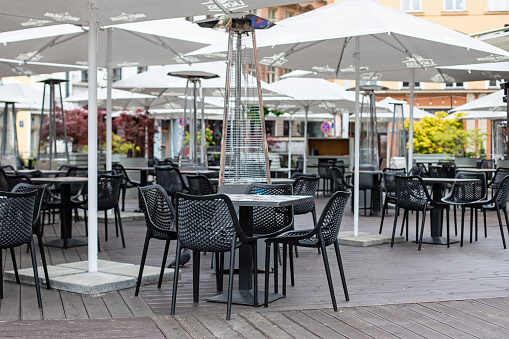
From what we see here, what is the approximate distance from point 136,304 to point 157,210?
884mm

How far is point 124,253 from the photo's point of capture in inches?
339

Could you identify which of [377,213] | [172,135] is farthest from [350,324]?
[172,135]

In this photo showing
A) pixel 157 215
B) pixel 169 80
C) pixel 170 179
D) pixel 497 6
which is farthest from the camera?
pixel 497 6

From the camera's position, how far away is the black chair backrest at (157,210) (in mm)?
6203

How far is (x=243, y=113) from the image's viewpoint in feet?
26.0

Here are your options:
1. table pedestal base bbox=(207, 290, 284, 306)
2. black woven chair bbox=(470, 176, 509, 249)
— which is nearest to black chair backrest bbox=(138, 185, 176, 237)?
table pedestal base bbox=(207, 290, 284, 306)

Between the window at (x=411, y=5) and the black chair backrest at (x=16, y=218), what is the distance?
41.5 m

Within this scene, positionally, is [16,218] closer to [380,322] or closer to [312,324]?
[312,324]

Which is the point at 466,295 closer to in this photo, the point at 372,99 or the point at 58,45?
the point at 58,45

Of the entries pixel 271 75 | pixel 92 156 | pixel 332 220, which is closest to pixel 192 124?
pixel 92 156

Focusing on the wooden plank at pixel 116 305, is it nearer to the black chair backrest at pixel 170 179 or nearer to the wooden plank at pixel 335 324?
the wooden plank at pixel 335 324

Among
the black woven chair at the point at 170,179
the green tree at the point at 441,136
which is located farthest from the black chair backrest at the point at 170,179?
the green tree at the point at 441,136

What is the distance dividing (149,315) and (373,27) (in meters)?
4.44

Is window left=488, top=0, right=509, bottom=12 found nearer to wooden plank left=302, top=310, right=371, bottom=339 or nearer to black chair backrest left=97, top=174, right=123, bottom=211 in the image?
black chair backrest left=97, top=174, right=123, bottom=211
